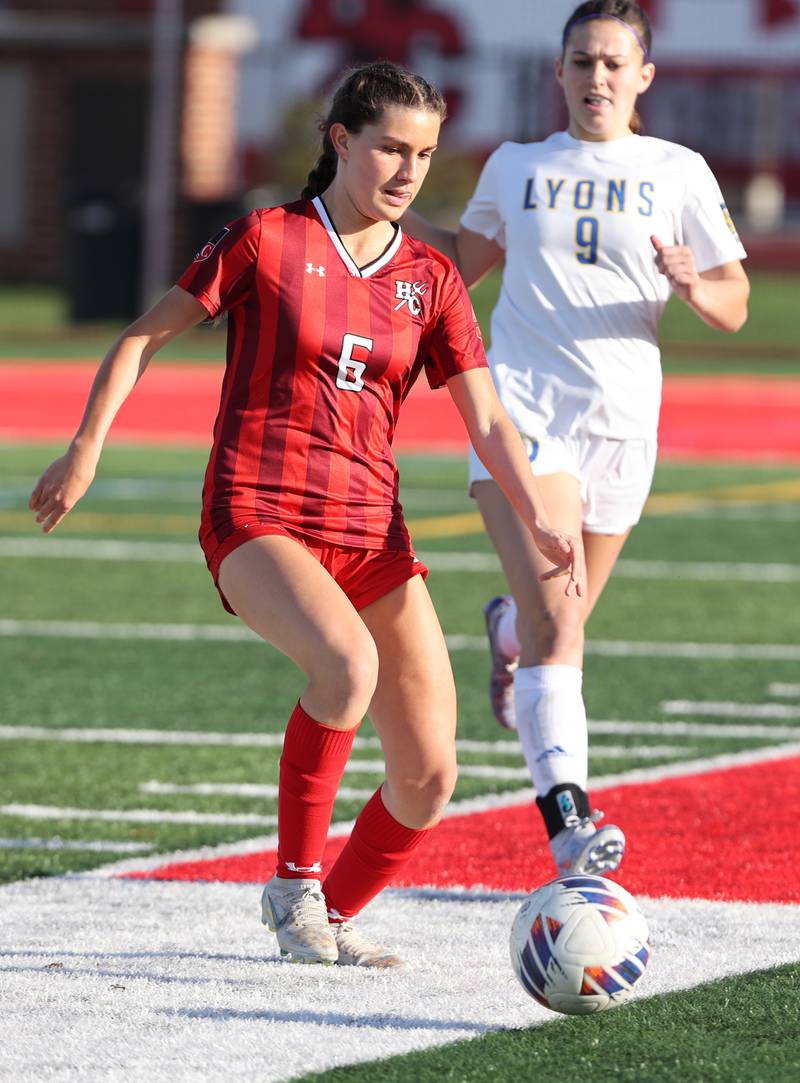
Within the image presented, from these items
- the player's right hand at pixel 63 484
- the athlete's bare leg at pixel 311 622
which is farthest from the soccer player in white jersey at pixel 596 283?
the player's right hand at pixel 63 484

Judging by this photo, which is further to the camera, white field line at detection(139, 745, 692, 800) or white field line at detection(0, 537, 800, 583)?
white field line at detection(0, 537, 800, 583)

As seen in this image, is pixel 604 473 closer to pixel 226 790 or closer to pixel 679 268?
pixel 679 268

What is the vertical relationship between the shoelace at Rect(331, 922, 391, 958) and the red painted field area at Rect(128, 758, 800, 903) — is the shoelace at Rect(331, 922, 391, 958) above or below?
above

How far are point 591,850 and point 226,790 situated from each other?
218cm

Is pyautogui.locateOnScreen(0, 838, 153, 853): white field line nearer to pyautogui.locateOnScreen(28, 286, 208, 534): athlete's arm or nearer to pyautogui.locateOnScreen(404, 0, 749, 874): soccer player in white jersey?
pyautogui.locateOnScreen(404, 0, 749, 874): soccer player in white jersey

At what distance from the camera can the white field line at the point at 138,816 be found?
715cm

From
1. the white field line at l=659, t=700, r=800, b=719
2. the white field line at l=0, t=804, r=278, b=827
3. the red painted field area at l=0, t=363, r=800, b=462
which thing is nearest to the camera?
the white field line at l=0, t=804, r=278, b=827

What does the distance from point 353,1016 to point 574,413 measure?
7.55ft

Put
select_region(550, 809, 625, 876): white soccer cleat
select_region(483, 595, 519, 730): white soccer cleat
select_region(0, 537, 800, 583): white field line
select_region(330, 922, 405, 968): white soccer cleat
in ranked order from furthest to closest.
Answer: select_region(0, 537, 800, 583): white field line < select_region(483, 595, 519, 730): white soccer cleat < select_region(550, 809, 625, 876): white soccer cleat < select_region(330, 922, 405, 968): white soccer cleat

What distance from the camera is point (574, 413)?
660 cm

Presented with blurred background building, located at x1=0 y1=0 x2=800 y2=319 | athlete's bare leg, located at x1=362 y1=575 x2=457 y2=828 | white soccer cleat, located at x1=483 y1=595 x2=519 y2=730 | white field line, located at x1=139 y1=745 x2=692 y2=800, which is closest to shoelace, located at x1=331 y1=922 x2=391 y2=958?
athlete's bare leg, located at x1=362 y1=575 x2=457 y2=828

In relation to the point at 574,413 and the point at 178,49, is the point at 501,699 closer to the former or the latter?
the point at 574,413

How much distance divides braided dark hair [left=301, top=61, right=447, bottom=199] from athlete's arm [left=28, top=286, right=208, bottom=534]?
0.56m

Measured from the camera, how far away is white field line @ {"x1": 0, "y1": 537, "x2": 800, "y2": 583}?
44.1 feet
